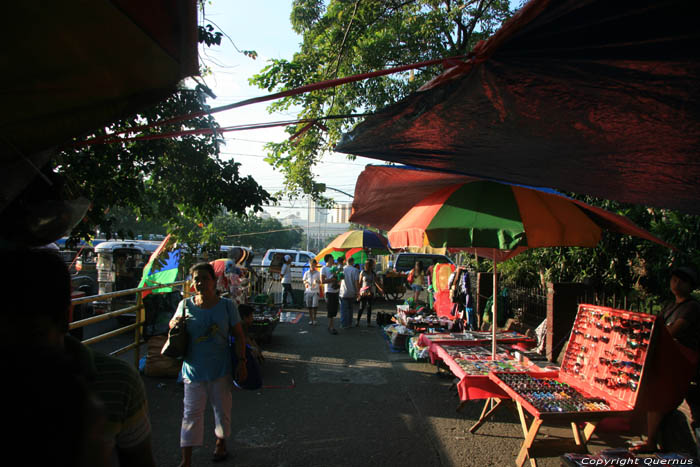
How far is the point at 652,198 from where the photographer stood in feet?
12.4

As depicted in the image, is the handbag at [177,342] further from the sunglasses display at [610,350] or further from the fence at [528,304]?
the fence at [528,304]

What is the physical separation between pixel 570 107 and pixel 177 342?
3583 millimetres

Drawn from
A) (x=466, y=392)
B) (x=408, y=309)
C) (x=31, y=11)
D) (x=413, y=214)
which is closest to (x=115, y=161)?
(x=413, y=214)

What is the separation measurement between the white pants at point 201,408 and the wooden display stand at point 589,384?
2.71 metres

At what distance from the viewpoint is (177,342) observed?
3.74 metres

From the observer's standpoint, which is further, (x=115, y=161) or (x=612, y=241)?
(x=612, y=241)

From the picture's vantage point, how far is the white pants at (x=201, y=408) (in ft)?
11.9

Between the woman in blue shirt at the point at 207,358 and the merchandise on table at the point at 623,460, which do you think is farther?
the woman in blue shirt at the point at 207,358

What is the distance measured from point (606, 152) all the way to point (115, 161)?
18.2 feet

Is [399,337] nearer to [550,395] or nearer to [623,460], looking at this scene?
[550,395]

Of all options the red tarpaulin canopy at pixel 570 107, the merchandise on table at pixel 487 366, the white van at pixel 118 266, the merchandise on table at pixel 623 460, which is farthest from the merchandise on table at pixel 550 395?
the white van at pixel 118 266

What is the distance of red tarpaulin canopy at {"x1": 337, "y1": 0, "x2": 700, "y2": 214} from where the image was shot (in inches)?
64.8

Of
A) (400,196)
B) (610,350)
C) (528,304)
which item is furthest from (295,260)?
(610,350)

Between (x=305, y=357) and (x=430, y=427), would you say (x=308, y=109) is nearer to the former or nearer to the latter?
(x=305, y=357)
